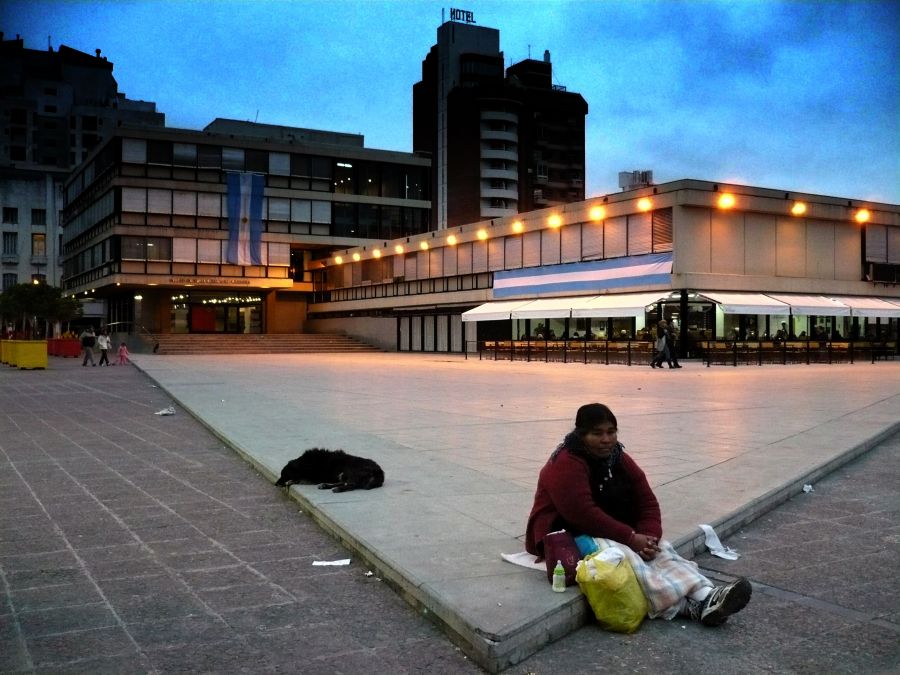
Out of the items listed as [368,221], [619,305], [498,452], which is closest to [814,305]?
[619,305]

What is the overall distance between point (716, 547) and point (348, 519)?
2.56 metres

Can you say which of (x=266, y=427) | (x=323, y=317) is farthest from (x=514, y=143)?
(x=266, y=427)

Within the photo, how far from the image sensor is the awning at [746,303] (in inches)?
1197

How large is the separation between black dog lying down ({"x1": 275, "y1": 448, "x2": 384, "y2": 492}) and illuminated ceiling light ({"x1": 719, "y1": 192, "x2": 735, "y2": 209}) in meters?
28.5

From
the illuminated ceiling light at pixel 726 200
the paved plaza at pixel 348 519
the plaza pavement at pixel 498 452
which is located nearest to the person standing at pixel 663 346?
the plaza pavement at pixel 498 452

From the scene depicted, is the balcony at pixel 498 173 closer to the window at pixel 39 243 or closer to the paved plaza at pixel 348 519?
the window at pixel 39 243

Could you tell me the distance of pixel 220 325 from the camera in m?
57.9

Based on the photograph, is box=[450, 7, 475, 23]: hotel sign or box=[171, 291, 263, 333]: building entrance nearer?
box=[171, 291, 263, 333]: building entrance

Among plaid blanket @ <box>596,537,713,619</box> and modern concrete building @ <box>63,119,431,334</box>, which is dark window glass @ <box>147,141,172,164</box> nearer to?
modern concrete building @ <box>63,119,431,334</box>

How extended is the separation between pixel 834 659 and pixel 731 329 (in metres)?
31.9

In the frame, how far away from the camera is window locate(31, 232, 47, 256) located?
8662cm

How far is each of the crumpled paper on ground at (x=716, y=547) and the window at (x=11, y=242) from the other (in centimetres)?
9421

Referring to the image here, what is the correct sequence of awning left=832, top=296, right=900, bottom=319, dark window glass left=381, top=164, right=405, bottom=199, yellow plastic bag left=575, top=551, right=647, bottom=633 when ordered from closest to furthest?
yellow plastic bag left=575, top=551, right=647, bottom=633
awning left=832, top=296, right=900, bottom=319
dark window glass left=381, top=164, right=405, bottom=199

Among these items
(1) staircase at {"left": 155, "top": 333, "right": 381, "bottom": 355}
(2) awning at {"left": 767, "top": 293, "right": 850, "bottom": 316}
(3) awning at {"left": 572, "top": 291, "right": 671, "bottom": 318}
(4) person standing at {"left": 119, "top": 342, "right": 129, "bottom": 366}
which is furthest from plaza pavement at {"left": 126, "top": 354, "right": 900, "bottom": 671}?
(1) staircase at {"left": 155, "top": 333, "right": 381, "bottom": 355}
